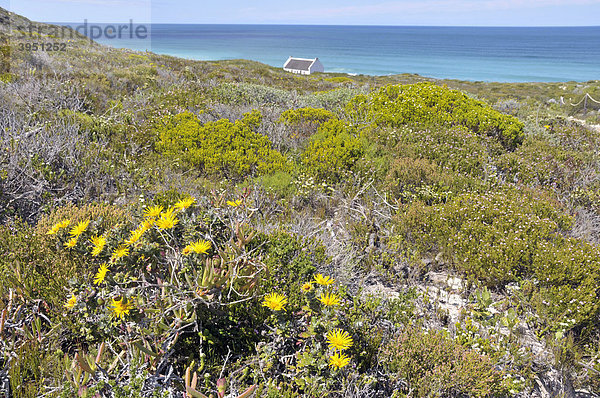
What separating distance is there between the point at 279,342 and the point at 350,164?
3553 millimetres

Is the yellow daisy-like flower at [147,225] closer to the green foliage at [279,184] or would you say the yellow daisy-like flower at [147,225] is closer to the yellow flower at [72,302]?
the yellow flower at [72,302]

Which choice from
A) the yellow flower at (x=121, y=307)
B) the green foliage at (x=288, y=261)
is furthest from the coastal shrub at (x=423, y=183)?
the yellow flower at (x=121, y=307)

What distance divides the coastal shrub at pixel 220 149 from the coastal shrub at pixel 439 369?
332 centimetres

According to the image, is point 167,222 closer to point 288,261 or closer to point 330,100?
point 288,261

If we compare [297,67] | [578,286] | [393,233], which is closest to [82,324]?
[393,233]

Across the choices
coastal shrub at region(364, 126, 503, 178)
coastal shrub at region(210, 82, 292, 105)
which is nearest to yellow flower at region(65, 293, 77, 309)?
coastal shrub at region(364, 126, 503, 178)

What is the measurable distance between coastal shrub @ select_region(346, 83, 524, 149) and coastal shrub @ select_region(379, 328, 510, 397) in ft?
17.1

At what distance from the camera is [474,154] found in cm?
558

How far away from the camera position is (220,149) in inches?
214

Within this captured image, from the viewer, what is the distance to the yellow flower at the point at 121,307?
196cm

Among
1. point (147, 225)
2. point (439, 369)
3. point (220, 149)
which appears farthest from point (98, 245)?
point (220, 149)

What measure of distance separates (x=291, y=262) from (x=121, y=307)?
1.26 meters

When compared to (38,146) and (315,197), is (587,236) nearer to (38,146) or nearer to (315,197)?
(315,197)

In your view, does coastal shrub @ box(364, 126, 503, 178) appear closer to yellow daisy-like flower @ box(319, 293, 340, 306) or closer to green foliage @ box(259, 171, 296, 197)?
green foliage @ box(259, 171, 296, 197)
